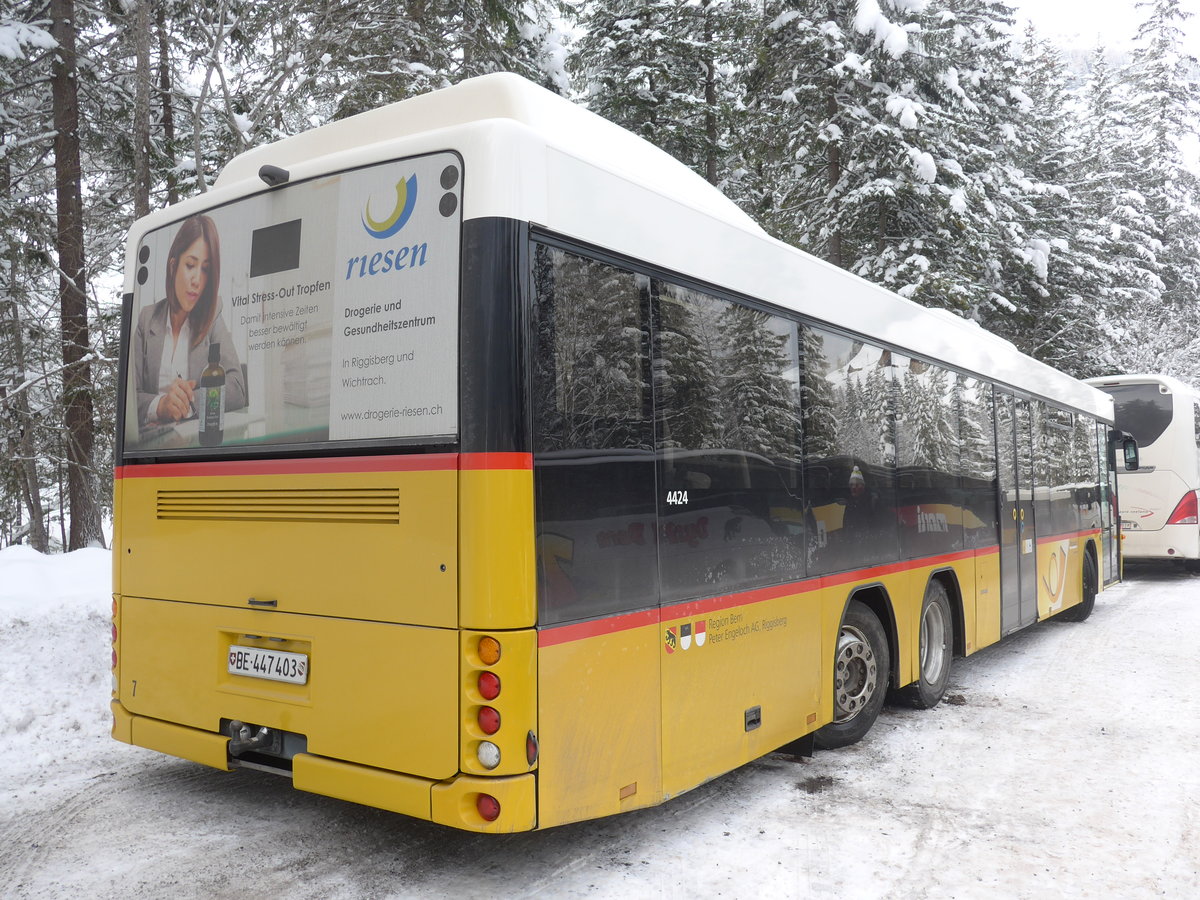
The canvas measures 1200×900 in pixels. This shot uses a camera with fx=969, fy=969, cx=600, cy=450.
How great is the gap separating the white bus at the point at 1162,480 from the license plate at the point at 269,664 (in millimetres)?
16832

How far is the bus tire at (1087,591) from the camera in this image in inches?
482

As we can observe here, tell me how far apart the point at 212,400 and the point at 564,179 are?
6.55 feet

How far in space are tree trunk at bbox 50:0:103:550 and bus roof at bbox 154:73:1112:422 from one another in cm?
986

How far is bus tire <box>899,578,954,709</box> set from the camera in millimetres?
Result: 7457

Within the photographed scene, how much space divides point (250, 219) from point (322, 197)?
49 centimetres

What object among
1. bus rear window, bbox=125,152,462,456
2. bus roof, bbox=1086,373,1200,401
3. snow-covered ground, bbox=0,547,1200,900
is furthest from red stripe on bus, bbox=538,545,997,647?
bus roof, bbox=1086,373,1200,401

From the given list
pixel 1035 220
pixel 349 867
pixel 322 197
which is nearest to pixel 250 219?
pixel 322 197

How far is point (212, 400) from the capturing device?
4590 millimetres

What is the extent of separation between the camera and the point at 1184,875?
443 cm

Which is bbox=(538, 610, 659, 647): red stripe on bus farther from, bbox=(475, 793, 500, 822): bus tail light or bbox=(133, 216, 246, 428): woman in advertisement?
bbox=(133, 216, 246, 428): woman in advertisement

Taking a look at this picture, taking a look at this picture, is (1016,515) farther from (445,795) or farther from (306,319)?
(306,319)

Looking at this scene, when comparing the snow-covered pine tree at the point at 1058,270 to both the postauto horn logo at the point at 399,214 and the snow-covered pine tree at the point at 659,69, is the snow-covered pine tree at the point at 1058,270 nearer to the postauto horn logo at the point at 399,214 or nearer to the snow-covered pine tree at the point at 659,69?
the snow-covered pine tree at the point at 659,69

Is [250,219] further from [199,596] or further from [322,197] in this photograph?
[199,596]

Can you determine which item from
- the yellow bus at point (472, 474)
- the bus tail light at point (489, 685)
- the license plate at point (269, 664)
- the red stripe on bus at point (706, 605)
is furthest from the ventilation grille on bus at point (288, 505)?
the red stripe on bus at point (706, 605)
